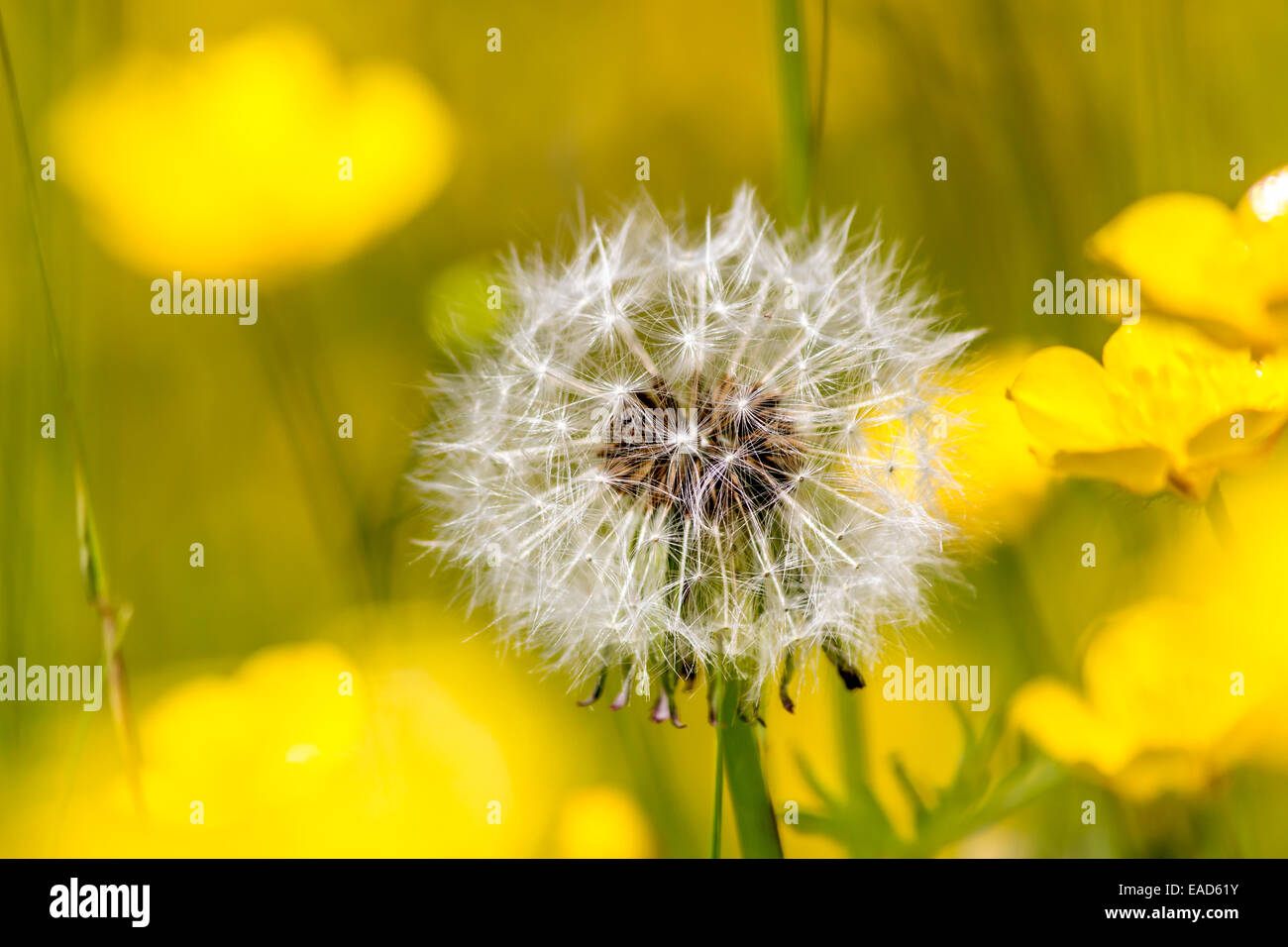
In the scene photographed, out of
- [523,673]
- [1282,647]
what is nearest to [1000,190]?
[1282,647]

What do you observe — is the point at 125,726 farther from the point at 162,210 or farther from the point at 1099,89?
the point at 1099,89

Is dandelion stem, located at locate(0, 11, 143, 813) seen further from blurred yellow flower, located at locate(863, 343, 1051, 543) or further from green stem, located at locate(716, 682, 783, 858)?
blurred yellow flower, located at locate(863, 343, 1051, 543)

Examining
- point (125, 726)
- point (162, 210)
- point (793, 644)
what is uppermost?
point (162, 210)

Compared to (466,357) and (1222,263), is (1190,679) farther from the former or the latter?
(466,357)

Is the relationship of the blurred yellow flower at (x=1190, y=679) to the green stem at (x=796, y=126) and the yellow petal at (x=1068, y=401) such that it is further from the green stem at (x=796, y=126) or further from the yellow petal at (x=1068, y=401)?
the green stem at (x=796, y=126)

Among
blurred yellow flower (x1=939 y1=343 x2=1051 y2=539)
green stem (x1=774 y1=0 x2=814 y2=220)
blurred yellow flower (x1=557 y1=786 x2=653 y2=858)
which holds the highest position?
green stem (x1=774 y1=0 x2=814 y2=220)

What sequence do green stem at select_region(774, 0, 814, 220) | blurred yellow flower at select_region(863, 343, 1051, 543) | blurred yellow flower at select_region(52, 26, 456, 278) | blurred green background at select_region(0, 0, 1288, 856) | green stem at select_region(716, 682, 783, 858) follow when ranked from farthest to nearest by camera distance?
blurred yellow flower at select_region(52, 26, 456, 278) → blurred green background at select_region(0, 0, 1288, 856) → green stem at select_region(774, 0, 814, 220) → blurred yellow flower at select_region(863, 343, 1051, 543) → green stem at select_region(716, 682, 783, 858)

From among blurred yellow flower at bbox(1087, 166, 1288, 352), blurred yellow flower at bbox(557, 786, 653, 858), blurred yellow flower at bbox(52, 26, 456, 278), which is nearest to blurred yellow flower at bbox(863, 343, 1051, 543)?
blurred yellow flower at bbox(1087, 166, 1288, 352)
